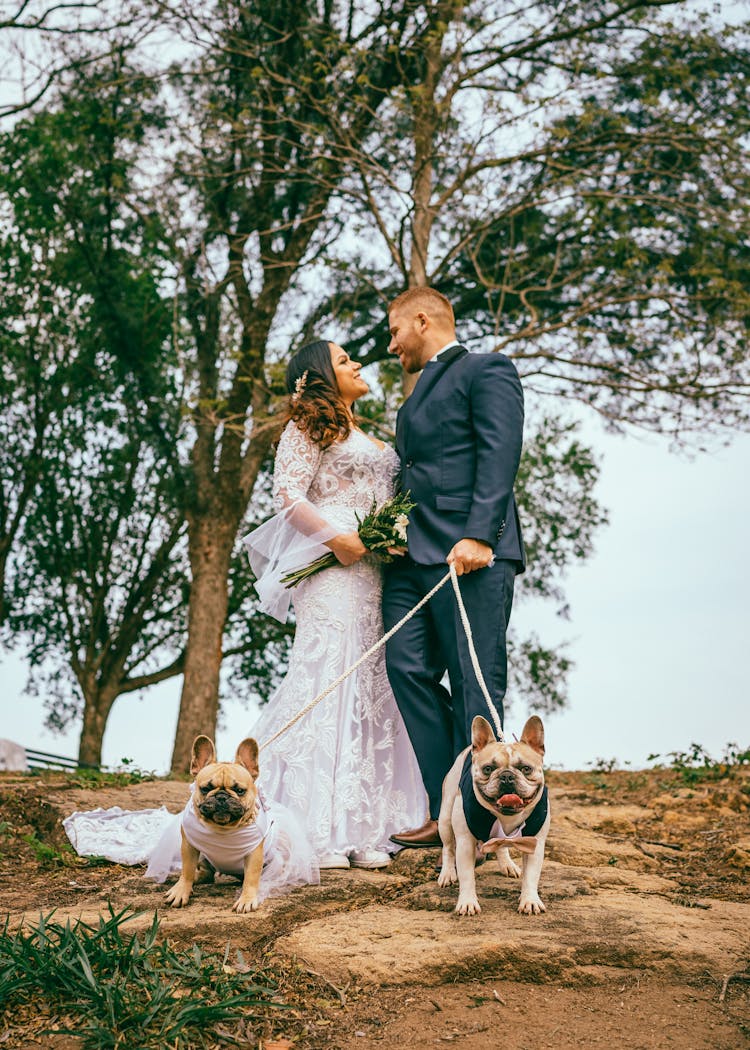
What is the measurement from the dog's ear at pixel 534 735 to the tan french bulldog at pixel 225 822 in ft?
3.60

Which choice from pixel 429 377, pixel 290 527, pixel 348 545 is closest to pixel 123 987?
pixel 348 545

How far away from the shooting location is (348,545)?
5320 mm

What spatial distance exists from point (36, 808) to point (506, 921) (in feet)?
12.8

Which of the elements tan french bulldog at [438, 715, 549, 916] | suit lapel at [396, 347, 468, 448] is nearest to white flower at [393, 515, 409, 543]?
suit lapel at [396, 347, 468, 448]

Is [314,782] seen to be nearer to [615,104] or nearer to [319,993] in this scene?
[319,993]

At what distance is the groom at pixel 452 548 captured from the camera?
15.8 ft

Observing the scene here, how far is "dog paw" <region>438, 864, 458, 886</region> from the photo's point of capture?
4391 mm

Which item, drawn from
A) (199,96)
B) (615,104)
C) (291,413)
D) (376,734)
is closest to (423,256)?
(615,104)

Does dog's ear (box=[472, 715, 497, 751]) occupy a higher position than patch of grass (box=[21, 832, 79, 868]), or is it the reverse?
dog's ear (box=[472, 715, 497, 751])

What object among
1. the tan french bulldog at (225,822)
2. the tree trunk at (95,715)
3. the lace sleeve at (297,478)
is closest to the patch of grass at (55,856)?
the tan french bulldog at (225,822)

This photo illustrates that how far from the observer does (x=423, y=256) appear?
36.2ft

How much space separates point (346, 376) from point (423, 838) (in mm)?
2544

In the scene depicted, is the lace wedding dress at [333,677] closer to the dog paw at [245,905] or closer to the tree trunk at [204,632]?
the dog paw at [245,905]

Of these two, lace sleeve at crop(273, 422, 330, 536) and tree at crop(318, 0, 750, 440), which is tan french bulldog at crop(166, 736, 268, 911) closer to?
lace sleeve at crop(273, 422, 330, 536)
